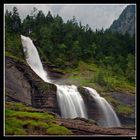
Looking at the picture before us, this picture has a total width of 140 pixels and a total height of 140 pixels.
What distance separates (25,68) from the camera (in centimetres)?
2272

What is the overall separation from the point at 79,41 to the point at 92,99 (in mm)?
9258

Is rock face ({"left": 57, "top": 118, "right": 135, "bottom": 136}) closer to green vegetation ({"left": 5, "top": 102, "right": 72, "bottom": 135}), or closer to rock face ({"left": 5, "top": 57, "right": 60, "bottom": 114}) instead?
green vegetation ({"left": 5, "top": 102, "right": 72, "bottom": 135})

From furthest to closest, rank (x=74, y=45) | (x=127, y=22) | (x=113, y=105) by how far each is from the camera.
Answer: (x=127, y=22), (x=74, y=45), (x=113, y=105)

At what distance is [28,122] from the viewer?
50.4 ft

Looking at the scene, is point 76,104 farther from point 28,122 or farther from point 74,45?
point 74,45

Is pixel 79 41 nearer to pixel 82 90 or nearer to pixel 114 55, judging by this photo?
pixel 114 55

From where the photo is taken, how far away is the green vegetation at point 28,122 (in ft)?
46.3

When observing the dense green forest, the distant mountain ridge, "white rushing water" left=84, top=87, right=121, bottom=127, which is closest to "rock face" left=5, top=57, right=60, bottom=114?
"white rushing water" left=84, top=87, right=121, bottom=127

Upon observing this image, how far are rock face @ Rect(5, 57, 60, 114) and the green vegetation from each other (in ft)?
3.01

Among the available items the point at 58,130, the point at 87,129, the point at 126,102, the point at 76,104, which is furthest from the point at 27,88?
Answer: the point at 58,130

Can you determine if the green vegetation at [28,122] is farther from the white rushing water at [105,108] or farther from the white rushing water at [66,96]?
the white rushing water at [105,108]

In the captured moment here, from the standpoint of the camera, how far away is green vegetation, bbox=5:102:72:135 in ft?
46.3

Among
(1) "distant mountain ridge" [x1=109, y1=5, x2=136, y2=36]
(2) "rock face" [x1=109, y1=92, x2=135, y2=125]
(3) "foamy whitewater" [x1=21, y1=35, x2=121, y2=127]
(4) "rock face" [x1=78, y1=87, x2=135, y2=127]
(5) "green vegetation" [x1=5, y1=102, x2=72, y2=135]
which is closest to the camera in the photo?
(5) "green vegetation" [x1=5, y1=102, x2=72, y2=135]

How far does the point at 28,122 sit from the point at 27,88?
5155mm
